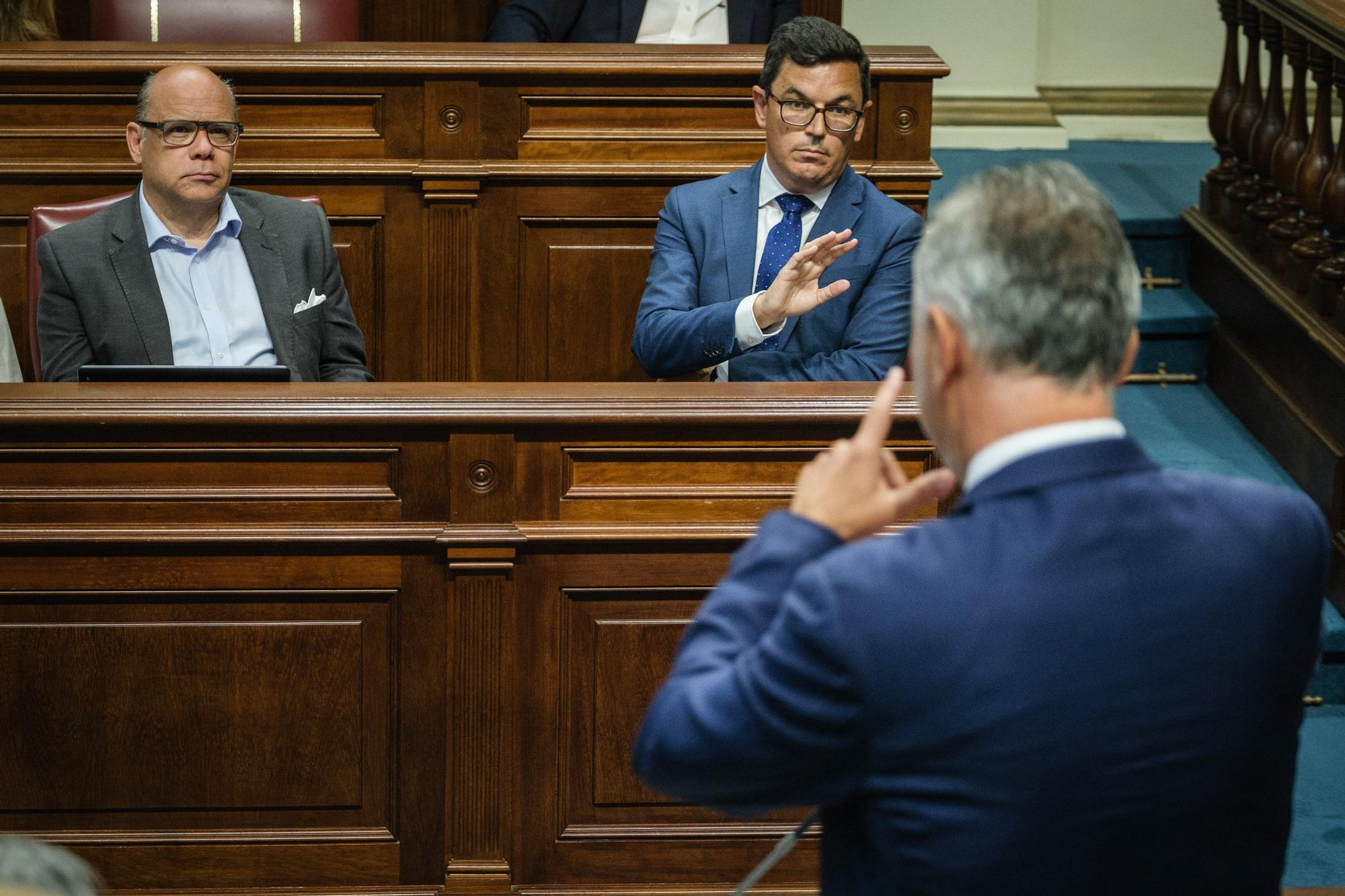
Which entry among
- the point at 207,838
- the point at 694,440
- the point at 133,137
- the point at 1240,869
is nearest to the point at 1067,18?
the point at 133,137

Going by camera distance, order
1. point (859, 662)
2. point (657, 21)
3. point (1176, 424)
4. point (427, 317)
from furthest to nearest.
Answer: point (657, 21) → point (1176, 424) → point (427, 317) → point (859, 662)

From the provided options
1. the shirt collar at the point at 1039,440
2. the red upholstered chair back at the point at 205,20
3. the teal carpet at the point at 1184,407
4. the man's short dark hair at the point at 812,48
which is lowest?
the teal carpet at the point at 1184,407

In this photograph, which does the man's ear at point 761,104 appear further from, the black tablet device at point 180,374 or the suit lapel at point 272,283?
the black tablet device at point 180,374

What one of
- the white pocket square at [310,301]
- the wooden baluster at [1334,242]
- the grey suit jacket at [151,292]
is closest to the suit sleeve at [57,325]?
the grey suit jacket at [151,292]

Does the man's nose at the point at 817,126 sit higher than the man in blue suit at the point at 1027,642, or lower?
higher

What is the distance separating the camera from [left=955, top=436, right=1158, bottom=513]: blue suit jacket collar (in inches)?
41.6

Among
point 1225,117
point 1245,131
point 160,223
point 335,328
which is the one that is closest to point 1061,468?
point 335,328

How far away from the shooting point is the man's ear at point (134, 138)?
3.09 metres

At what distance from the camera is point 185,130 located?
3.01 metres

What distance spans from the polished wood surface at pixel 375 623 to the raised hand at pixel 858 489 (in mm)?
1033

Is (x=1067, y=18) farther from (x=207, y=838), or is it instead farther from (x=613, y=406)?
(x=207, y=838)

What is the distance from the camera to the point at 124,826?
7.19 feet

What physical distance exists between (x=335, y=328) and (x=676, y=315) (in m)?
0.72

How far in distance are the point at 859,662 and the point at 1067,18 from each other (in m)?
5.12
